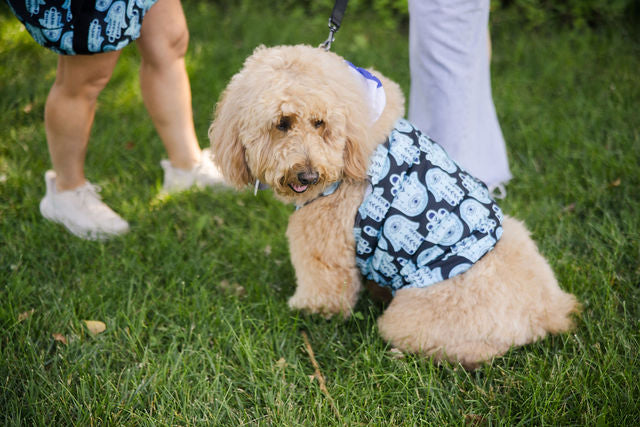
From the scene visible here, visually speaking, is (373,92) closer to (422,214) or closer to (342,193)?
(342,193)

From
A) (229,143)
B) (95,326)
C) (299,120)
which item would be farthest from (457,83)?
(95,326)

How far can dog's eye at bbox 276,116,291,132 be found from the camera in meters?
1.97

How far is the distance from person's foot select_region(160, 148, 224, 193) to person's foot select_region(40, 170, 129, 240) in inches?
17.1

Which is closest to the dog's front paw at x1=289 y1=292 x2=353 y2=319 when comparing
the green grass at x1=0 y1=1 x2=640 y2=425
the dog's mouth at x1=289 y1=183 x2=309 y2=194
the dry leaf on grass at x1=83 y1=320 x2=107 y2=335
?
the green grass at x1=0 y1=1 x2=640 y2=425

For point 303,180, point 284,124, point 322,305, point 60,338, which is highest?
point 284,124

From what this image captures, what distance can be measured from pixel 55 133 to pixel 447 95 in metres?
2.30

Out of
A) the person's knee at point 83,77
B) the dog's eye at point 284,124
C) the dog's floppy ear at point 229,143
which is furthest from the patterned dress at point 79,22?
the dog's eye at point 284,124

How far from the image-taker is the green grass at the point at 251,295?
6.85 feet

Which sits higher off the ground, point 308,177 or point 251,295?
point 308,177

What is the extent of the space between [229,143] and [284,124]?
0.28 m

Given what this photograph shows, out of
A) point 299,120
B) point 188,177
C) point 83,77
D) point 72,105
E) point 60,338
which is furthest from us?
point 188,177

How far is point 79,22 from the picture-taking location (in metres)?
2.26

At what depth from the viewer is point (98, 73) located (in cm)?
267

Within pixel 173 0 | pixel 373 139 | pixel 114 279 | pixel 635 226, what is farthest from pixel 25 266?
pixel 635 226
